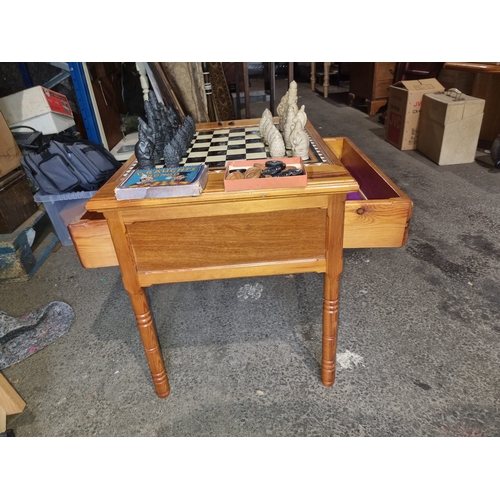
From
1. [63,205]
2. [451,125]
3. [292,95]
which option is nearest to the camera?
[292,95]

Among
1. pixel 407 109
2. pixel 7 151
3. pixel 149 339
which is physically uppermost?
pixel 7 151

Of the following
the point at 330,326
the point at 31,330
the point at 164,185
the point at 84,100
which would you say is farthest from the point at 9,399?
the point at 84,100

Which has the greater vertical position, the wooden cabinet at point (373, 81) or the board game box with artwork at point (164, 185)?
the board game box with artwork at point (164, 185)

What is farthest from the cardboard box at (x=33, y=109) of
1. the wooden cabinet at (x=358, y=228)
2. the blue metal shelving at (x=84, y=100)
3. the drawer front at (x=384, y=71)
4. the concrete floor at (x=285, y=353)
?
the drawer front at (x=384, y=71)

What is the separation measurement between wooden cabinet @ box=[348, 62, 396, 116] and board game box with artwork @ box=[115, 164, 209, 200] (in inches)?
195

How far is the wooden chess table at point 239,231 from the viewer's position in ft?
3.67

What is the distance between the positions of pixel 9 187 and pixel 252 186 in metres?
2.01

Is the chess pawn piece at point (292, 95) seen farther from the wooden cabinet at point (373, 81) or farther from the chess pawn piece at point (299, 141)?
the wooden cabinet at point (373, 81)

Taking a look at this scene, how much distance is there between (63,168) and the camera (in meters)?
2.37

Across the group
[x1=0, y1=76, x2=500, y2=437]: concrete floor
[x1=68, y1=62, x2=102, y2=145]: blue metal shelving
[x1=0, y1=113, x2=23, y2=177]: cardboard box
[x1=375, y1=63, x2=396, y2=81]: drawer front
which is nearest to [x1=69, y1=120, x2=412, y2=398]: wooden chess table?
[x1=0, y1=76, x2=500, y2=437]: concrete floor

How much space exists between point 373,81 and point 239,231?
16.7 ft

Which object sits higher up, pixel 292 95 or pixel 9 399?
pixel 292 95

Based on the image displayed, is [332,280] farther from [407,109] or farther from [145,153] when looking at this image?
[407,109]

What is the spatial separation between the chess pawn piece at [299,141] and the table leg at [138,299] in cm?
66
